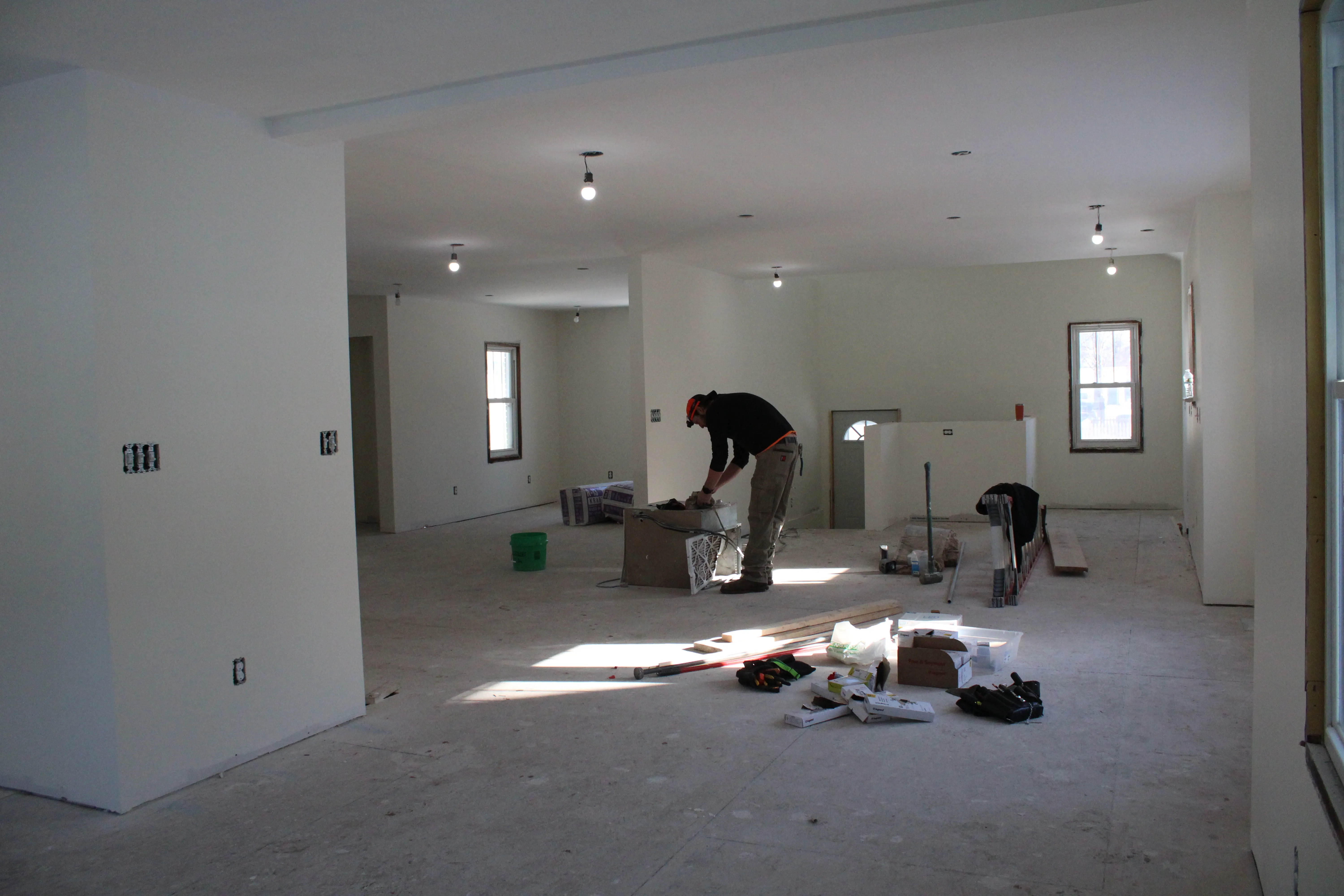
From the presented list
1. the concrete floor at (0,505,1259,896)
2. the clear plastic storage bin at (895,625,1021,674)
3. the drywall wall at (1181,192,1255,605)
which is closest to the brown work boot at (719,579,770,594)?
the concrete floor at (0,505,1259,896)

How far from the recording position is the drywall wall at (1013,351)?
11805 mm

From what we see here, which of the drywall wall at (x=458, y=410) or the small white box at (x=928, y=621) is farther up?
the drywall wall at (x=458, y=410)

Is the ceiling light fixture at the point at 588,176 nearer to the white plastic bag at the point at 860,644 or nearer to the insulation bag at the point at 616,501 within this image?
the white plastic bag at the point at 860,644

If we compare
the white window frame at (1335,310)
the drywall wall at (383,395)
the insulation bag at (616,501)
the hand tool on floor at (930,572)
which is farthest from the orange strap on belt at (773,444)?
the drywall wall at (383,395)

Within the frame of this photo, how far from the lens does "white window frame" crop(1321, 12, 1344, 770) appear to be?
1.89 meters

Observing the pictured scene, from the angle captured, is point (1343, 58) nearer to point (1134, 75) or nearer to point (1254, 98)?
point (1254, 98)

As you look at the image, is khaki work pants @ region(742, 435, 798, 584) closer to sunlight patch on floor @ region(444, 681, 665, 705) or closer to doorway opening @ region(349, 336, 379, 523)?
sunlight patch on floor @ region(444, 681, 665, 705)

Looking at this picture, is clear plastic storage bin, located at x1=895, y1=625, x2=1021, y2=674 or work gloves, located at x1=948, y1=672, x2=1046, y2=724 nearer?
work gloves, located at x1=948, y1=672, x2=1046, y2=724

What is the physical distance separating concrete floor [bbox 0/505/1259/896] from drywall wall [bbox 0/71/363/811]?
0.27 meters

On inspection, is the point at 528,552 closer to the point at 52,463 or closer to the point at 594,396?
the point at 52,463

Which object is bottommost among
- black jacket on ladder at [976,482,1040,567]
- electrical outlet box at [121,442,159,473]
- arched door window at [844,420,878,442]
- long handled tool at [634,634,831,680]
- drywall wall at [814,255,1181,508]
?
long handled tool at [634,634,831,680]

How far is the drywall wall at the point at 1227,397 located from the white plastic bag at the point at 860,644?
256cm

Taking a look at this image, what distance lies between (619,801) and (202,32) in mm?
2803

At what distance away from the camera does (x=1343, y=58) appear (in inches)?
75.1
